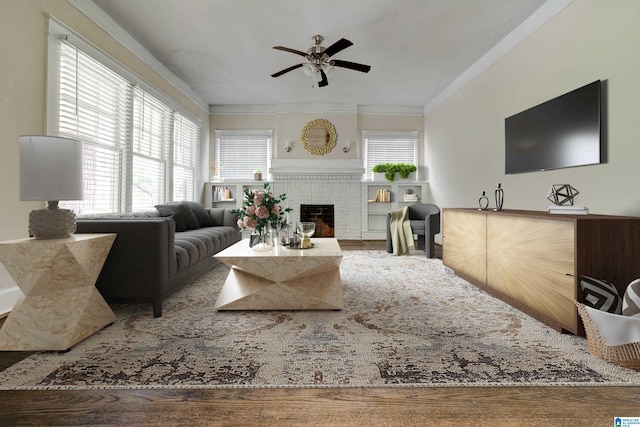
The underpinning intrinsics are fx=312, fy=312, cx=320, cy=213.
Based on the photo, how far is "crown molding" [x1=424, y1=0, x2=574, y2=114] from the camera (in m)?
2.97

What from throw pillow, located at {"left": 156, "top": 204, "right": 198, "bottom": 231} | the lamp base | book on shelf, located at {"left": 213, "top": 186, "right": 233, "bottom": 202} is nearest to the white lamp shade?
the lamp base

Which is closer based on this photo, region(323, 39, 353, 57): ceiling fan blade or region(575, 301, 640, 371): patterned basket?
region(575, 301, 640, 371): patterned basket

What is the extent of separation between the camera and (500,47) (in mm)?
3826

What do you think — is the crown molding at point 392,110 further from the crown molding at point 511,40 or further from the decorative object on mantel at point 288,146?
the decorative object on mantel at point 288,146

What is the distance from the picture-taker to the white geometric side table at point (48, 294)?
66.5 inches

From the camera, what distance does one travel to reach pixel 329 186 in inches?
252

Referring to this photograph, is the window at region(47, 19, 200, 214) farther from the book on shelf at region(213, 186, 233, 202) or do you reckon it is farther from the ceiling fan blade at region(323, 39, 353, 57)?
the ceiling fan blade at region(323, 39, 353, 57)

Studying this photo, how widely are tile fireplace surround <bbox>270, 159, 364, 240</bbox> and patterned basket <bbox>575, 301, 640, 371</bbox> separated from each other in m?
4.82

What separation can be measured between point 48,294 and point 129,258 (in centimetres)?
47

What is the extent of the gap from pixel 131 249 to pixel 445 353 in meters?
2.08

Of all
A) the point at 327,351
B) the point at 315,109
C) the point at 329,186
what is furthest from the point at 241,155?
the point at 327,351

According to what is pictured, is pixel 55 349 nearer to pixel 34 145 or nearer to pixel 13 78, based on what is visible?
pixel 34 145

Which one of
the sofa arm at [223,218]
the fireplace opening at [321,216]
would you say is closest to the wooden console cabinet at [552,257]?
the sofa arm at [223,218]

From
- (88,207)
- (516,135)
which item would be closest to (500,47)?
(516,135)
